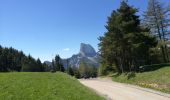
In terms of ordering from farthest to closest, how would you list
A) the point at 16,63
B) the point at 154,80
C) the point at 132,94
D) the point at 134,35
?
1. the point at 16,63
2. the point at 134,35
3. the point at 154,80
4. the point at 132,94

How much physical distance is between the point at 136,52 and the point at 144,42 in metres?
2.26

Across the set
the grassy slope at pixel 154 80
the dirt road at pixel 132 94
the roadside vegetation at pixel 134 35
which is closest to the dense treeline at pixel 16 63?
the roadside vegetation at pixel 134 35

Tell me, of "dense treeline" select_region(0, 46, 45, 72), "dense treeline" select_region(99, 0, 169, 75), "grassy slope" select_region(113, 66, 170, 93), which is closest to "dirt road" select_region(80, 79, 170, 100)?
"grassy slope" select_region(113, 66, 170, 93)

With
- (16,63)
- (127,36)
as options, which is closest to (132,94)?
(127,36)

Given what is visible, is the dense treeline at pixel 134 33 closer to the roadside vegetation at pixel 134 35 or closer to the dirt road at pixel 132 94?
the roadside vegetation at pixel 134 35

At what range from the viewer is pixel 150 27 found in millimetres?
54625

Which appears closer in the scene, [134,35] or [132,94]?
[132,94]

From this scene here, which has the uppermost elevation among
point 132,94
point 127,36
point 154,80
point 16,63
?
point 16,63

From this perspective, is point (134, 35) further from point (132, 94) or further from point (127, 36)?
point (132, 94)

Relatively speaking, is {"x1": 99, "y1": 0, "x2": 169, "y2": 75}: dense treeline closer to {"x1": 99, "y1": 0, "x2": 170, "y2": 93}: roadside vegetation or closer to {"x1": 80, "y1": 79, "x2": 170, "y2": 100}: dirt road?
{"x1": 99, "y1": 0, "x2": 170, "y2": 93}: roadside vegetation

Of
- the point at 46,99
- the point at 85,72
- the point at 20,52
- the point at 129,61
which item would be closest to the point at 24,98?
the point at 46,99

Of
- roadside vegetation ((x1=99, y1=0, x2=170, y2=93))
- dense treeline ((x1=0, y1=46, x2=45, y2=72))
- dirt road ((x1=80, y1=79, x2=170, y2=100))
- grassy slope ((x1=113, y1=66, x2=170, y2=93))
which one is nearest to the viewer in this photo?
dirt road ((x1=80, y1=79, x2=170, y2=100))

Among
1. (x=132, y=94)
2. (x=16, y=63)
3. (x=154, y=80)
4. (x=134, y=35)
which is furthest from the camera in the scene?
(x=16, y=63)

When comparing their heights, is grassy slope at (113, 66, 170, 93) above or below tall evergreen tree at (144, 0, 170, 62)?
below
